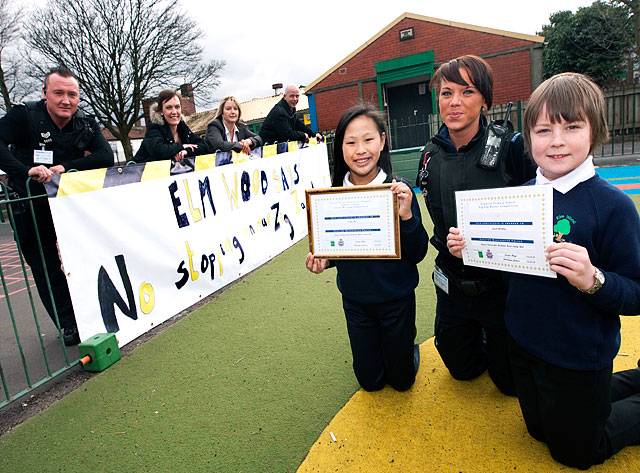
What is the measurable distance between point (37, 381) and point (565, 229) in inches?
141

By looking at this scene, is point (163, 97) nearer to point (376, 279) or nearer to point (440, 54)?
point (376, 279)

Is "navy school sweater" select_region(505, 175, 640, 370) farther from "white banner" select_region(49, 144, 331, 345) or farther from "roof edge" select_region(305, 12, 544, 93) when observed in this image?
"roof edge" select_region(305, 12, 544, 93)

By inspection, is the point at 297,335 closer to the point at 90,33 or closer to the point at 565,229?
the point at 565,229

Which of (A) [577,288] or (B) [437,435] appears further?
(B) [437,435]

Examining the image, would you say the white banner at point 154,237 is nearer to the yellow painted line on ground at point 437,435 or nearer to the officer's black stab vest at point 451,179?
the yellow painted line on ground at point 437,435

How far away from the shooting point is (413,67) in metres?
19.2

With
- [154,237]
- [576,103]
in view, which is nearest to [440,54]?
[154,237]

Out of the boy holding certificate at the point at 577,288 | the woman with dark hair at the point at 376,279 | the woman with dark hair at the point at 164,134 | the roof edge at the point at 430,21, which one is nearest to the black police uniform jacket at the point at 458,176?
the woman with dark hair at the point at 376,279

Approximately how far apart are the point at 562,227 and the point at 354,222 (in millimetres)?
987

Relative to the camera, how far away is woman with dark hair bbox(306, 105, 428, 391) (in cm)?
233

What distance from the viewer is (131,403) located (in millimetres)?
2793

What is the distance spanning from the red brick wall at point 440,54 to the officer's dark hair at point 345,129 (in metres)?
17.3

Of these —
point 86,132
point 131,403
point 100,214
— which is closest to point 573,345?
point 131,403

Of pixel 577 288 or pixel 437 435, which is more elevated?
pixel 577 288
